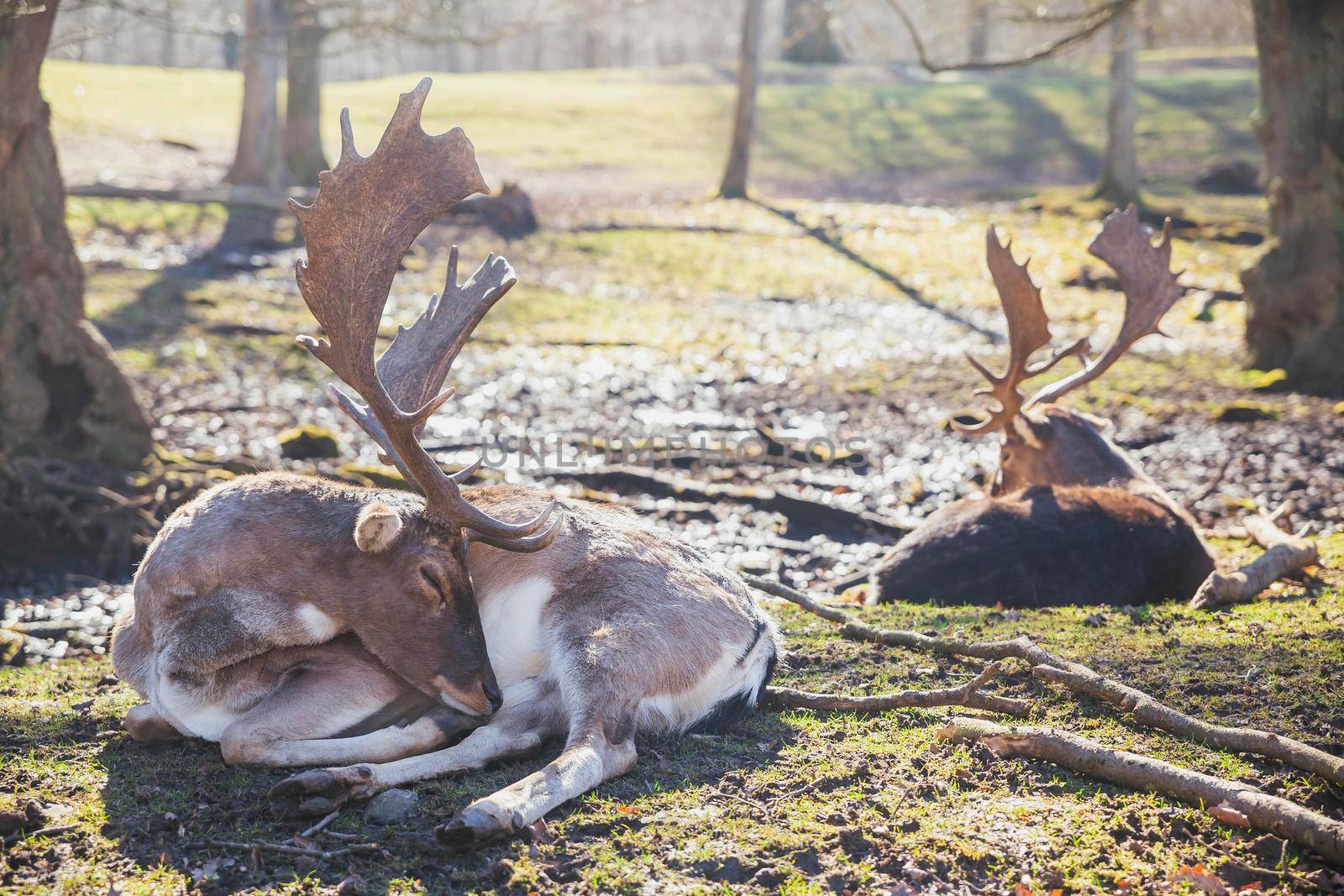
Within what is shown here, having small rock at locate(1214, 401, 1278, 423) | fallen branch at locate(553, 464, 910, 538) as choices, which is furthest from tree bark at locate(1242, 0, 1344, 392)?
fallen branch at locate(553, 464, 910, 538)

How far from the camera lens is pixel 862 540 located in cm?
843

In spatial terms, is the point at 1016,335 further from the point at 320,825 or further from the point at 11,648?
the point at 11,648

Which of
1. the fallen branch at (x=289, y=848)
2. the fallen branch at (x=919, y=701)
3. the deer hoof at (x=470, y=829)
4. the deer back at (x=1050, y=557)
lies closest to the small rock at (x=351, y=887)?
the fallen branch at (x=289, y=848)

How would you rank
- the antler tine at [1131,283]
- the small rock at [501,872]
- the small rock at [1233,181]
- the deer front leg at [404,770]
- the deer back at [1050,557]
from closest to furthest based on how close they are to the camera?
the small rock at [501,872] < the deer front leg at [404,770] < the deer back at [1050,557] < the antler tine at [1131,283] < the small rock at [1233,181]

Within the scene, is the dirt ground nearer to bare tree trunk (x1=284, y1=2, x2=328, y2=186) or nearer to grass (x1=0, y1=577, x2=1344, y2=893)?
grass (x1=0, y1=577, x2=1344, y2=893)

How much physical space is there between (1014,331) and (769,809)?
4892 mm

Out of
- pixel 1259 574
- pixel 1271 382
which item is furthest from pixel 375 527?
pixel 1271 382

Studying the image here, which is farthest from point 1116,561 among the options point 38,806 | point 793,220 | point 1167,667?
point 793,220

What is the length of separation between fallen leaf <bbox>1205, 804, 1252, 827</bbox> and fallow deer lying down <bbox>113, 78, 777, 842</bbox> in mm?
1713

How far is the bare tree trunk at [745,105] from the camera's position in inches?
896

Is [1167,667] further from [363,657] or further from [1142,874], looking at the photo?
[363,657]

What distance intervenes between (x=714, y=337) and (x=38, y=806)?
36.2 ft

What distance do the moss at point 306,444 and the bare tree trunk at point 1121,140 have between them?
1561 centimetres

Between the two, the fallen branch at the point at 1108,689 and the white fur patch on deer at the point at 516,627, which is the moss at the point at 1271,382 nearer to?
the fallen branch at the point at 1108,689
